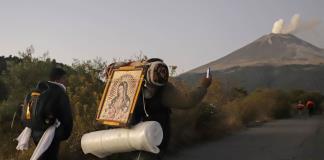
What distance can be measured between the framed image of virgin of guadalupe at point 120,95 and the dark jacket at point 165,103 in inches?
3.8

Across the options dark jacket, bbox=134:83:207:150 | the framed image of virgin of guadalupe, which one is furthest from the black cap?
dark jacket, bbox=134:83:207:150

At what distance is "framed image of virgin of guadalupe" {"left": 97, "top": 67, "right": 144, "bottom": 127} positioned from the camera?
484 cm

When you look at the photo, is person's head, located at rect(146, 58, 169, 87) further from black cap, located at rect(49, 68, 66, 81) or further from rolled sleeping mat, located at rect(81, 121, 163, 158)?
black cap, located at rect(49, 68, 66, 81)

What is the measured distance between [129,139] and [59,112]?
1327 mm

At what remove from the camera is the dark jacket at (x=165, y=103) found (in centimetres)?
483

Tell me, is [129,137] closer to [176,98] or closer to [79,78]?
[176,98]

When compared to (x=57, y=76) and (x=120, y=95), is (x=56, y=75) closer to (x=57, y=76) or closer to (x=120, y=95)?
(x=57, y=76)

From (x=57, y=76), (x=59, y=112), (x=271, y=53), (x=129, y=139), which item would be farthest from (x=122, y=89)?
(x=271, y=53)

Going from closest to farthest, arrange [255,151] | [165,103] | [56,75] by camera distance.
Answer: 1. [165,103]
2. [56,75]
3. [255,151]

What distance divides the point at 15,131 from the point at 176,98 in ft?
26.8

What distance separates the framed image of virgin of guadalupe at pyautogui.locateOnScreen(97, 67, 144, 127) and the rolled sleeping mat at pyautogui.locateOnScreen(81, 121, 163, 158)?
4.4 inches

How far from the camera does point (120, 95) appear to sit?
16.6 feet

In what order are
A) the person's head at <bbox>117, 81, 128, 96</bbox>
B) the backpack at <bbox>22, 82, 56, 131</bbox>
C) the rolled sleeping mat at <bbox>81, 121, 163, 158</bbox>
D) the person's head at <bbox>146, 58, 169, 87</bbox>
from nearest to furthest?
the rolled sleeping mat at <bbox>81, 121, 163, 158</bbox>, the person's head at <bbox>146, 58, 169, 87</bbox>, the person's head at <bbox>117, 81, 128, 96</bbox>, the backpack at <bbox>22, 82, 56, 131</bbox>

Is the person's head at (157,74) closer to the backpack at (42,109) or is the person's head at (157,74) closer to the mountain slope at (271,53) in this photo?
the backpack at (42,109)
